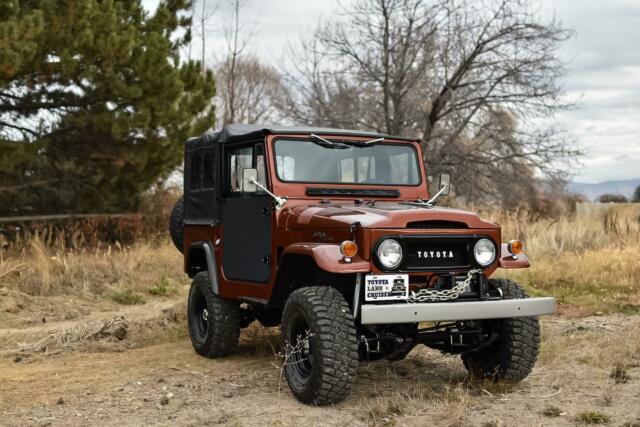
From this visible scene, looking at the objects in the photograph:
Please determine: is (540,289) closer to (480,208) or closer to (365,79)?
(480,208)

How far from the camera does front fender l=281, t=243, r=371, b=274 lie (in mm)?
5611

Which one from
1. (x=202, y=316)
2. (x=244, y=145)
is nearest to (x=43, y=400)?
(x=202, y=316)

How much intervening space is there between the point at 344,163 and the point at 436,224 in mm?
1320

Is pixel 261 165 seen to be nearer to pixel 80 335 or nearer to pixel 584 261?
pixel 80 335

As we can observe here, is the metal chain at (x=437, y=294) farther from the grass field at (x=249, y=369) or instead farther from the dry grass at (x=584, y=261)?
the dry grass at (x=584, y=261)

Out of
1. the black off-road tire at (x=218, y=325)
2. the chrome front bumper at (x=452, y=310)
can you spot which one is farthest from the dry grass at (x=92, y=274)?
the chrome front bumper at (x=452, y=310)

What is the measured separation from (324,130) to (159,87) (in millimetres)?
9559

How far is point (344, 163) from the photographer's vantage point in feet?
23.2

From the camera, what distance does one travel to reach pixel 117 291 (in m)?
12.7

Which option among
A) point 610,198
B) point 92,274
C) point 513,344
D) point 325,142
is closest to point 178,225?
point 325,142

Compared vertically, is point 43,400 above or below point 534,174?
below

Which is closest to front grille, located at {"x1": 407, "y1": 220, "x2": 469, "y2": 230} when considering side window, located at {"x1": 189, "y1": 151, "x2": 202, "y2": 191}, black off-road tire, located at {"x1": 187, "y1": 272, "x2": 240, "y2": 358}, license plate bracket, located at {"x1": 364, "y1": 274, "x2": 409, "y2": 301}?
license plate bracket, located at {"x1": 364, "y1": 274, "x2": 409, "y2": 301}

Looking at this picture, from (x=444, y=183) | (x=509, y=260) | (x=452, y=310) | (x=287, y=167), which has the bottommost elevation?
(x=452, y=310)

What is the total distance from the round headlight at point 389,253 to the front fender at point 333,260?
125 mm
